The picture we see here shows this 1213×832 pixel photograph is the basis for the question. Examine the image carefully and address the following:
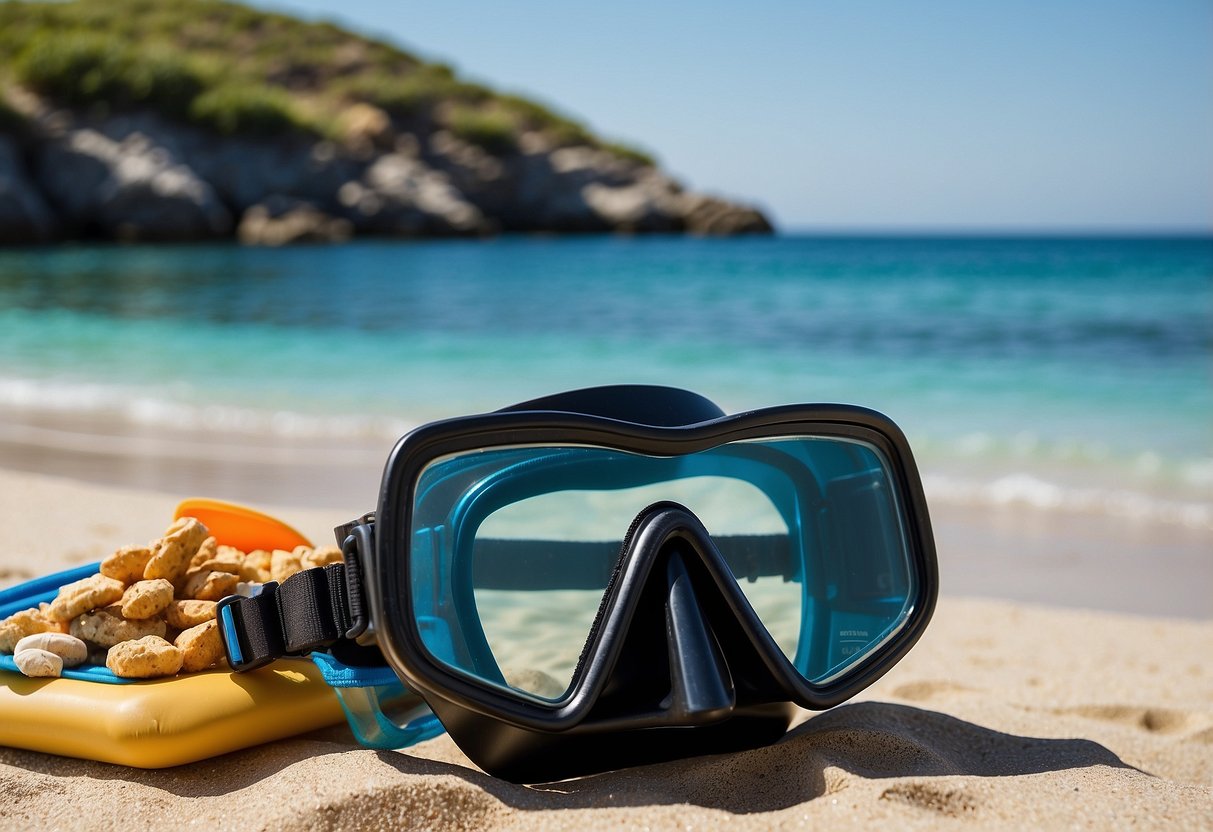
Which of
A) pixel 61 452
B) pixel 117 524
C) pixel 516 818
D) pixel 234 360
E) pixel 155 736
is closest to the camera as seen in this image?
pixel 516 818

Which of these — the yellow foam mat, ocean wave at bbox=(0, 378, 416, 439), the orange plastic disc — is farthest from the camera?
ocean wave at bbox=(0, 378, 416, 439)

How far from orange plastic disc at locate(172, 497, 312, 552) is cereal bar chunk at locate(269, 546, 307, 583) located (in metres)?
0.11

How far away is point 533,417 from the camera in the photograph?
5.36 feet

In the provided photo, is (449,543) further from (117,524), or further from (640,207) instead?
(640,207)

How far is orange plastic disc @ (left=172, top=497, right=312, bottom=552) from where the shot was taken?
7.57ft

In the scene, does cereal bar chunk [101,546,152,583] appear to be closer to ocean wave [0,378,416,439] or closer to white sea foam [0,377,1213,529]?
white sea foam [0,377,1213,529]

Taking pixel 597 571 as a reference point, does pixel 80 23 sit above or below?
above

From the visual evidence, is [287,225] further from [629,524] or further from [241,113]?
[629,524]

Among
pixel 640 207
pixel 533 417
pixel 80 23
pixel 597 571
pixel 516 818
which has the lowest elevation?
pixel 516 818

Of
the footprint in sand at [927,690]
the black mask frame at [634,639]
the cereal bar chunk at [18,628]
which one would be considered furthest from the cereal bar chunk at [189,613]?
the footprint in sand at [927,690]

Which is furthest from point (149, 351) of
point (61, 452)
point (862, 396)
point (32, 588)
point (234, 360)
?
point (32, 588)

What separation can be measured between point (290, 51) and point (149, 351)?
5896cm

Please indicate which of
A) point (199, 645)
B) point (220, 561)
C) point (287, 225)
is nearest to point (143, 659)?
point (199, 645)

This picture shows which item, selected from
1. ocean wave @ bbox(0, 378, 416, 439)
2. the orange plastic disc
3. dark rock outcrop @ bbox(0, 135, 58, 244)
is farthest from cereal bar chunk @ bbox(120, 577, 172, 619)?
dark rock outcrop @ bbox(0, 135, 58, 244)
